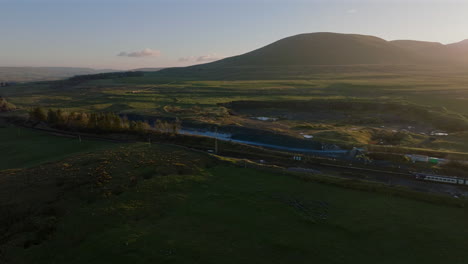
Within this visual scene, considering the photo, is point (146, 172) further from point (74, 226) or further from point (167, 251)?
point (167, 251)

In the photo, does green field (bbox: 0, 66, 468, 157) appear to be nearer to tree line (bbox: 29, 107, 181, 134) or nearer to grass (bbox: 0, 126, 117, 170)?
tree line (bbox: 29, 107, 181, 134)

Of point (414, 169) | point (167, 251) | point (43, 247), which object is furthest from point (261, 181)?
point (414, 169)

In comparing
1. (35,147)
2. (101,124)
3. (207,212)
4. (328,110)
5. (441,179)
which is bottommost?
(441,179)

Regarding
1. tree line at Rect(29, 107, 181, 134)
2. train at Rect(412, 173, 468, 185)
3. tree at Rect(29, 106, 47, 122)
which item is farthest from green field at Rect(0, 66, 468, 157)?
tree at Rect(29, 106, 47, 122)

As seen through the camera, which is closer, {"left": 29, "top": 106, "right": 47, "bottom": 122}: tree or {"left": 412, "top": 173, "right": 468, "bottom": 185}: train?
{"left": 412, "top": 173, "right": 468, "bottom": 185}: train

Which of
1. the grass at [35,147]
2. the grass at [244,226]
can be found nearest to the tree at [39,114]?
Result: the grass at [35,147]

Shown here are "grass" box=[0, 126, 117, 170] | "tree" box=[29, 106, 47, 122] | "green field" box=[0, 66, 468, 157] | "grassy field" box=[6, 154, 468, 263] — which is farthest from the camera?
"tree" box=[29, 106, 47, 122]

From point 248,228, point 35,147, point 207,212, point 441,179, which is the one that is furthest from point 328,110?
point 248,228

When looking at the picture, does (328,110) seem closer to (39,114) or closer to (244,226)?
(244,226)
